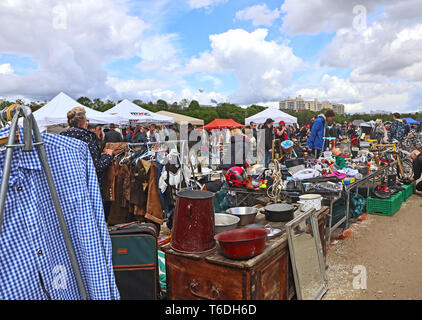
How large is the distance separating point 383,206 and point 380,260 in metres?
2.19

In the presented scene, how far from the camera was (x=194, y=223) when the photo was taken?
7.66ft

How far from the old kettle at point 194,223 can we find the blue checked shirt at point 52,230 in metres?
0.73

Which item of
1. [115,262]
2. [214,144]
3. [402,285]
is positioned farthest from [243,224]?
[214,144]

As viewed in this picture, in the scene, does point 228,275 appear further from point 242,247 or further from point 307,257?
point 307,257

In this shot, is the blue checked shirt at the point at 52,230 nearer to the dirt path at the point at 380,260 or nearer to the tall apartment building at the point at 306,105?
the dirt path at the point at 380,260

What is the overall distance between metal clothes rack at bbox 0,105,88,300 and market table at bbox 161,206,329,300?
0.88 metres

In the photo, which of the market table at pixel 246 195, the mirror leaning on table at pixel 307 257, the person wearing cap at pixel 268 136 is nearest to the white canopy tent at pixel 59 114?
the person wearing cap at pixel 268 136

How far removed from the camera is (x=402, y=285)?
11.5ft

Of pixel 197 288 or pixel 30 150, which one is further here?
pixel 197 288

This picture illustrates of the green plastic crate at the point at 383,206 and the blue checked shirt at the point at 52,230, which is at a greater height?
the blue checked shirt at the point at 52,230

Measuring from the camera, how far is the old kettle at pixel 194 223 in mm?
2322

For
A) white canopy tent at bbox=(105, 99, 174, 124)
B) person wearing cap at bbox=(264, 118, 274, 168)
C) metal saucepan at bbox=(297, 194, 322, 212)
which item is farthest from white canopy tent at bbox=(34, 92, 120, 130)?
metal saucepan at bbox=(297, 194, 322, 212)

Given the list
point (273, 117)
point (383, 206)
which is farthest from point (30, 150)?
point (273, 117)

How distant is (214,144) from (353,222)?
10.9 meters
